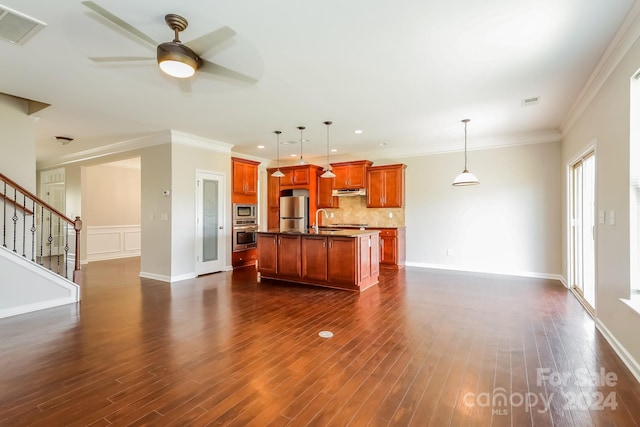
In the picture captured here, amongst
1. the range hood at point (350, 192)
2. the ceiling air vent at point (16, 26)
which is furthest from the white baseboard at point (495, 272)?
the ceiling air vent at point (16, 26)

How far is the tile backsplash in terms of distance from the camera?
7071 mm

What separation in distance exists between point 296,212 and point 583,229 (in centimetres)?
553

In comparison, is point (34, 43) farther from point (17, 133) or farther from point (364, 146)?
point (364, 146)

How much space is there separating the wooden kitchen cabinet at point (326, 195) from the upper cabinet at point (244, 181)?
163 cm

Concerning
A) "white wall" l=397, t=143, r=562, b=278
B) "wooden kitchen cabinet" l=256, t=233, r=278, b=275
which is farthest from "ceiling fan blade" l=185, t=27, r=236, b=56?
"white wall" l=397, t=143, r=562, b=278

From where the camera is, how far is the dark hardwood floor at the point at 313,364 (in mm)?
1837

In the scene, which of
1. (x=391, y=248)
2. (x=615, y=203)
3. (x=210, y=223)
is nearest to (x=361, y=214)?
(x=391, y=248)

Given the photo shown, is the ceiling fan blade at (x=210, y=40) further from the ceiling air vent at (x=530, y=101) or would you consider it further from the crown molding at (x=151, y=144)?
the ceiling air vent at (x=530, y=101)

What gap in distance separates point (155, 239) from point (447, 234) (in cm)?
598

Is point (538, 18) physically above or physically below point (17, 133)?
above

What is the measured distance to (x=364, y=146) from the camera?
6.82m

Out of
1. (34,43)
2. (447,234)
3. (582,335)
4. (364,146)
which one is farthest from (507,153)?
(34,43)

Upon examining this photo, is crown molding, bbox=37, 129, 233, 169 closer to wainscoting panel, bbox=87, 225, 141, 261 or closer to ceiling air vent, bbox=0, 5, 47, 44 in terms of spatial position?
wainscoting panel, bbox=87, 225, 141, 261

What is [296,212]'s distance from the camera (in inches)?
301
